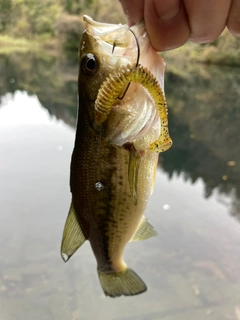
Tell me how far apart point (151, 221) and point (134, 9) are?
3583 mm

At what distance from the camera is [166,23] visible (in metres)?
0.85

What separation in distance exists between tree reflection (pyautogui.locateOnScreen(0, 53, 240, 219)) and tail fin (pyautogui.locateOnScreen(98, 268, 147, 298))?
3.54m

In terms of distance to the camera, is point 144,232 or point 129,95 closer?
point 129,95

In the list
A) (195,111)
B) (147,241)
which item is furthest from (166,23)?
(195,111)

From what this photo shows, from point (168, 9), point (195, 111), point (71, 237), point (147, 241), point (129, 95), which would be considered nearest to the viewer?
point (168, 9)

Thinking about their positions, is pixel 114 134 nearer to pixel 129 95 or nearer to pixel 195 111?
pixel 129 95

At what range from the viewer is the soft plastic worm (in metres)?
0.81

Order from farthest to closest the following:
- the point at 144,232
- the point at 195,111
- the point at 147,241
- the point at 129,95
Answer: the point at 195,111
the point at 147,241
the point at 144,232
the point at 129,95

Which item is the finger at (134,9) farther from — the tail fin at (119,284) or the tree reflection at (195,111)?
the tree reflection at (195,111)

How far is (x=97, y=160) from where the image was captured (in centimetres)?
105

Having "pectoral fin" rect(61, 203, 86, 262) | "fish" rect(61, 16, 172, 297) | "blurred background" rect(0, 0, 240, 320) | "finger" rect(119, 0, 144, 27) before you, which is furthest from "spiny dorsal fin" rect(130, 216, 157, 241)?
"blurred background" rect(0, 0, 240, 320)

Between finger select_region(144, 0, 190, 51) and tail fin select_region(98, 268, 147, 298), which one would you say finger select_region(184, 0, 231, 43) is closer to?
finger select_region(144, 0, 190, 51)

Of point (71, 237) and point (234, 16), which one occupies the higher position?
point (234, 16)

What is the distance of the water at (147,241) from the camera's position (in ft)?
9.97
